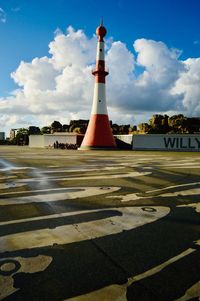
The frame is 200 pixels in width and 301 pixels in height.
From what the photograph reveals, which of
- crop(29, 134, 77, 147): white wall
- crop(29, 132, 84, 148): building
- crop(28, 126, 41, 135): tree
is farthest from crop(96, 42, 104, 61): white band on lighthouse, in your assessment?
crop(28, 126, 41, 135): tree

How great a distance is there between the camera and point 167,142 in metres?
41.9

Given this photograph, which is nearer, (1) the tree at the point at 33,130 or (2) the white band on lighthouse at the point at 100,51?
(2) the white band on lighthouse at the point at 100,51

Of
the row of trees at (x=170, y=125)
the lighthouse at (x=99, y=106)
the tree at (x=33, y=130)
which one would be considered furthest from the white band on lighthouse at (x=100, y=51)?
the tree at (x=33, y=130)

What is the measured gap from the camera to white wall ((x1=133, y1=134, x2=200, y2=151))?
41000 mm

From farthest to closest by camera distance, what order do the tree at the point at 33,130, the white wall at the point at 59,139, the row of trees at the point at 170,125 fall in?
the tree at the point at 33,130
the row of trees at the point at 170,125
the white wall at the point at 59,139

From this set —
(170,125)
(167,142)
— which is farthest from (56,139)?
(170,125)

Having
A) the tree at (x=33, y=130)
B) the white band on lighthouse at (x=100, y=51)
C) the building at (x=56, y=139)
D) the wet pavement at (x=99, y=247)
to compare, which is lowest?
the wet pavement at (x=99, y=247)

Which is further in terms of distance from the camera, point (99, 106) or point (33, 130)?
point (33, 130)

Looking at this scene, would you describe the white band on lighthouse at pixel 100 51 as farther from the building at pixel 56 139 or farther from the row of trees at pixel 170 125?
the row of trees at pixel 170 125

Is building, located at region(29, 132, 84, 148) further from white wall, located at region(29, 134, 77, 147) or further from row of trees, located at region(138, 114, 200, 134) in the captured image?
row of trees, located at region(138, 114, 200, 134)

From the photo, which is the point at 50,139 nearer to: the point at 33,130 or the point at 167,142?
the point at 167,142

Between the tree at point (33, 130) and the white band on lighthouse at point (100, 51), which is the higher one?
the white band on lighthouse at point (100, 51)

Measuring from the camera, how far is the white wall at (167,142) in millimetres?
41000

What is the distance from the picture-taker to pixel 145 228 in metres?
4.73
